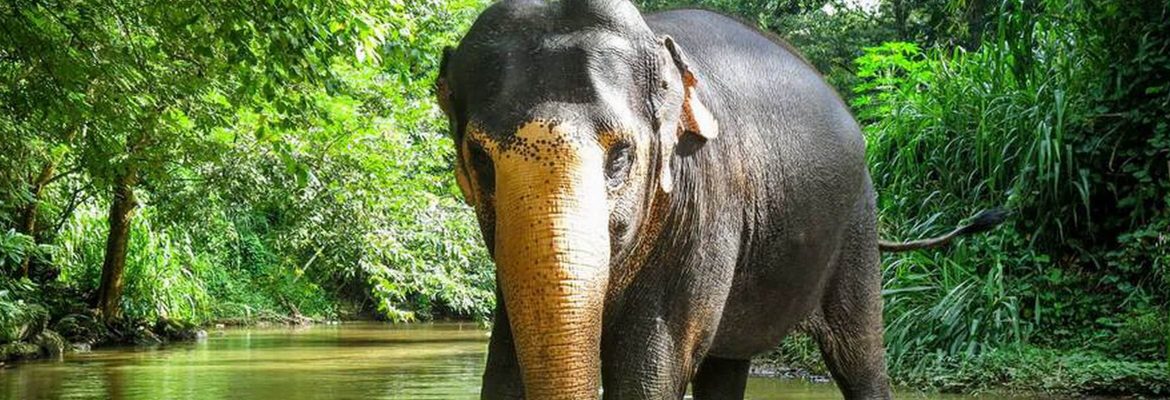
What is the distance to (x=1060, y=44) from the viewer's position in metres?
10.4

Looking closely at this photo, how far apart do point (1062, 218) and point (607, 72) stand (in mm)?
6885

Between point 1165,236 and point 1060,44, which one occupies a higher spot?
point 1060,44

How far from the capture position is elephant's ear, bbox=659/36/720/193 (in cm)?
344

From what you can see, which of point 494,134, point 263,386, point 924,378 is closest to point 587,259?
point 494,134

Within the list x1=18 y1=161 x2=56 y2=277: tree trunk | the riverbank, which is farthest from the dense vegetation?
x1=18 y1=161 x2=56 y2=277: tree trunk

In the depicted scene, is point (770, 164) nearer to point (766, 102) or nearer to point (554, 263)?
point (766, 102)

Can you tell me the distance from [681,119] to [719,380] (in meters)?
1.63

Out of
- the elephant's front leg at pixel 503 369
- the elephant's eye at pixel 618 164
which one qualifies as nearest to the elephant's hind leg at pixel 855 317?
the elephant's front leg at pixel 503 369

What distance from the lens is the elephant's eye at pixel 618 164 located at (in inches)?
127

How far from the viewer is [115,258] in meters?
17.4

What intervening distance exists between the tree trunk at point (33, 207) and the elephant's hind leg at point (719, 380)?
10.5 m

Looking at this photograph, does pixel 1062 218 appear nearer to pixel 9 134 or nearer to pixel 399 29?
pixel 399 29

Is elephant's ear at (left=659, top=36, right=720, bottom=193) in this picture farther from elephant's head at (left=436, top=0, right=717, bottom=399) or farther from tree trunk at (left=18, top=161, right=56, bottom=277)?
tree trunk at (left=18, top=161, right=56, bottom=277)

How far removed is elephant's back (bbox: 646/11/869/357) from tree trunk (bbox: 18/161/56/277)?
10900mm
